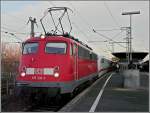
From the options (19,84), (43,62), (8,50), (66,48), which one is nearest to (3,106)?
(19,84)

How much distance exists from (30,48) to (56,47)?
113 cm

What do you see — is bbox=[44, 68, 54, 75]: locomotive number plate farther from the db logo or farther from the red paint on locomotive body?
the db logo

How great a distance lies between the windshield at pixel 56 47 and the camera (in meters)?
15.2

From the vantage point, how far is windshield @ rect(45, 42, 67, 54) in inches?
599

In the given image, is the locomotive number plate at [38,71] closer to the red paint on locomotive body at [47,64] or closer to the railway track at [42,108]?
the red paint on locomotive body at [47,64]

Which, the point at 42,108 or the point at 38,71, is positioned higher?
the point at 38,71

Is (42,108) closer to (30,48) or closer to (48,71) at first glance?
(48,71)

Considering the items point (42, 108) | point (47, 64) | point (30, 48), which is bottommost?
point (42, 108)

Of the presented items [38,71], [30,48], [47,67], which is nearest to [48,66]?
[47,67]

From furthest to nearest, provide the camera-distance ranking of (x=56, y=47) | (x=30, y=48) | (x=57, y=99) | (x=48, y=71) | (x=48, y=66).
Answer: (x=30, y=48), (x=56, y=47), (x=57, y=99), (x=48, y=66), (x=48, y=71)

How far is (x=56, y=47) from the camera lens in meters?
15.4

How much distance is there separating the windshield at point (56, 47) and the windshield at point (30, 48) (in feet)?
1.60

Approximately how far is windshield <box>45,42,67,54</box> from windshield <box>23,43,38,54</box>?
489 millimetres

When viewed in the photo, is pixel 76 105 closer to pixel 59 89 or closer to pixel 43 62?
pixel 59 89
